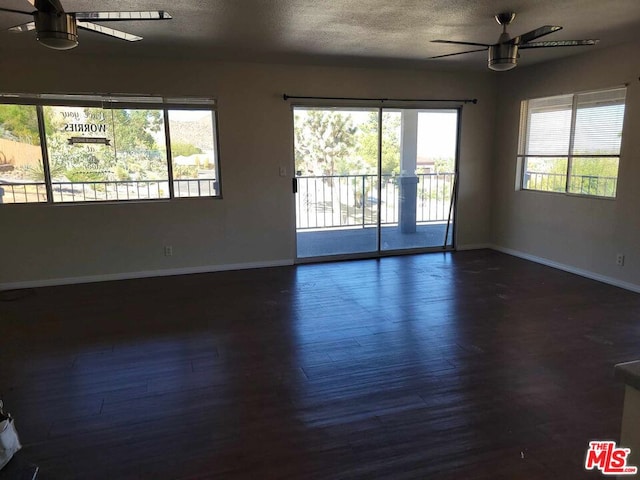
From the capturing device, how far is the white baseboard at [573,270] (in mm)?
4422

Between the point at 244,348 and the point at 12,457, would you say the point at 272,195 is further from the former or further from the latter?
the point at 12,457

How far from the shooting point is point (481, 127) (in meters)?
6.01

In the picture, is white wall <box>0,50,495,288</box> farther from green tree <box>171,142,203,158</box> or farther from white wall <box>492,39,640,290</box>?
white wall <box>492,39,640,290</box>

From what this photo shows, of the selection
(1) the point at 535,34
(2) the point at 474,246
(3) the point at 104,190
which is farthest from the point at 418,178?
(3) the point at 104,190

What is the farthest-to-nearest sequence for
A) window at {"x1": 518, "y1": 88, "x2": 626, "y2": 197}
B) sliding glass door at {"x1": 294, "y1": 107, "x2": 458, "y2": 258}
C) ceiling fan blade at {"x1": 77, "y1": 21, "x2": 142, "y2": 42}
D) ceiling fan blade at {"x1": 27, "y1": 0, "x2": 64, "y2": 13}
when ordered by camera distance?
sliding glass door at {"x1": 294, "y1": 107, "x2": 458, "y2": 258} < window at {"x1": 518, "y1": 88, "x2": 626, "y2": 197} < ceiling fan blade at {"x1": 77, "y1": 21, "x2": 142, "y2": 42} < ceiling fan blade at {"x1": 27, "y1": 0, "x2": 64, "y2": 13}

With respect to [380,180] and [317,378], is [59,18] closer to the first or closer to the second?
[317,378]

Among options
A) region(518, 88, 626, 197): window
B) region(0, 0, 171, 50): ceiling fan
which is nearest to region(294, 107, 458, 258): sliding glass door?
region(518, 88, 626, 197): window

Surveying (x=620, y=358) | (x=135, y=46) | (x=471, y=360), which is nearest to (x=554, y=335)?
(x=620, y=358)

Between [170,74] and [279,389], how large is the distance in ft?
12.3

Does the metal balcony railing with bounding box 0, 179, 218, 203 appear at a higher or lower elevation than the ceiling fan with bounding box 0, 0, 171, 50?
lower

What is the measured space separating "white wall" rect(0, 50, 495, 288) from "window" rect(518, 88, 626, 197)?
36.3 inches

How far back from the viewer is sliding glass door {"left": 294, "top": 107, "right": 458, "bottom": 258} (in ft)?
18.0

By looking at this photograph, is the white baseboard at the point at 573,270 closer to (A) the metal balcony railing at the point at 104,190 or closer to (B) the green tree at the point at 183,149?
(A) the metal balcony railing at the point at 104,190

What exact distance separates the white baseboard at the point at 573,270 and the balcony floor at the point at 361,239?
2.69 feet
